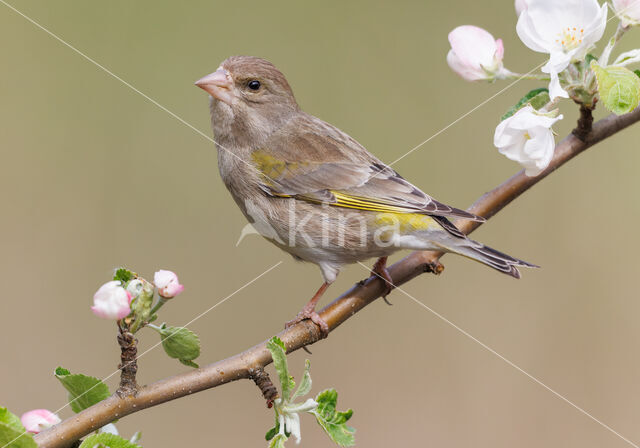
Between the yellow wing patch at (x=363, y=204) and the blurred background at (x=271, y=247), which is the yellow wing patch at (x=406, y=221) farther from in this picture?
the blurred background at (x=271, y=247)

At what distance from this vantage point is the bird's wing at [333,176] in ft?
11.1

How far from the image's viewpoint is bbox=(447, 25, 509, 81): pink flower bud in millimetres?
2438

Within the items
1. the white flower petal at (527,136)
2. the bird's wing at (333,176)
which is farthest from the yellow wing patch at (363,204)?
the white flower petal at (527,136)

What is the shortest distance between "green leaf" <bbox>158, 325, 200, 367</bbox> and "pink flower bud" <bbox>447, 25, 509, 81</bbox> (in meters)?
1.26

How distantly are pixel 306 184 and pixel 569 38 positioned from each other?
1.61 meters

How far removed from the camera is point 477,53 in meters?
2.44

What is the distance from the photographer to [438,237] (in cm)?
305

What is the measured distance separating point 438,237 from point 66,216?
376 cm

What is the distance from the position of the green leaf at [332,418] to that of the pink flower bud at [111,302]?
22.2 inches

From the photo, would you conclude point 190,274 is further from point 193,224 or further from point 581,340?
point 581,340

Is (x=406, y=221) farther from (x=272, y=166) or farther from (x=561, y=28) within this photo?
(x=561, y=28)

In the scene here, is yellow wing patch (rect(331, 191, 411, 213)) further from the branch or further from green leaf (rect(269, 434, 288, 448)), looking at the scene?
green leaf (rect(269, 434, 288, 448))

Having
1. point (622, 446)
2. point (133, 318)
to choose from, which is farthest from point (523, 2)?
point (622, 446)

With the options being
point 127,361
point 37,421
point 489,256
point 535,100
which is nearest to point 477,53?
point 535,100
